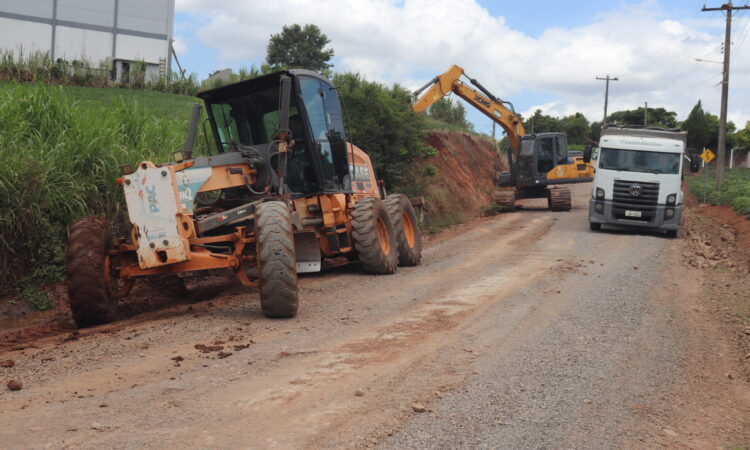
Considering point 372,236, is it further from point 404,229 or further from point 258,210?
point 258,210

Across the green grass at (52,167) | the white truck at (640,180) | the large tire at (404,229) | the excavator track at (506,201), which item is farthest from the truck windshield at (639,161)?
the green grass at (52,167)

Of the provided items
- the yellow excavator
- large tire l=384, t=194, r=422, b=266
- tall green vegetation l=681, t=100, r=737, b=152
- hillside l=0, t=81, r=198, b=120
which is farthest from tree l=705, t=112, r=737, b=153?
large tire l=384, t=194, r=422, b=266

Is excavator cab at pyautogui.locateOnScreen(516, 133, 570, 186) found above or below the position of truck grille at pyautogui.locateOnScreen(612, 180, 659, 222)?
above

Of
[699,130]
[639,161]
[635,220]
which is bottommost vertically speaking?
[635,220]

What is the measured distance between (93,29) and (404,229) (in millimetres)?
36541

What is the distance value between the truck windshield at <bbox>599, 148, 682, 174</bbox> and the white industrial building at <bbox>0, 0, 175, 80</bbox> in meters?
28.4

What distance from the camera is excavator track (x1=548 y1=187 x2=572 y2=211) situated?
26.1 m

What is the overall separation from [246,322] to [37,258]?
366cm

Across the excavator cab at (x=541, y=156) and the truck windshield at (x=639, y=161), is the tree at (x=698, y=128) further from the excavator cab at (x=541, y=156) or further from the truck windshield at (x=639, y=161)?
the truck windshield at (x=639, y=161)

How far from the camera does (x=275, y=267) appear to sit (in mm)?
7684

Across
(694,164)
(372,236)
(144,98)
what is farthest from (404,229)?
(144,98)

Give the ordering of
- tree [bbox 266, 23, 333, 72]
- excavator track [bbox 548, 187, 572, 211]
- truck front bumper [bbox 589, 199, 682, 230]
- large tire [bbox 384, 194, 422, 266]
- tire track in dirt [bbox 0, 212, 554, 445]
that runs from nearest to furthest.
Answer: tire track in dirt [bbox 0, 212, 554, 445] < large tire [bbox 384, 194, 422, 266] < truck front bumper [bbox 589, 199, 682, 230] < excavator track [bbox 548, 187, 572, 211] < tree [bbox 266, 23, 333, 72]

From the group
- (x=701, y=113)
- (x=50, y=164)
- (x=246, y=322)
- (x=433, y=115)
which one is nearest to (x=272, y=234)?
(x=246, y=322)

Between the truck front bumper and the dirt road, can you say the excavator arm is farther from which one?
the dirt road
